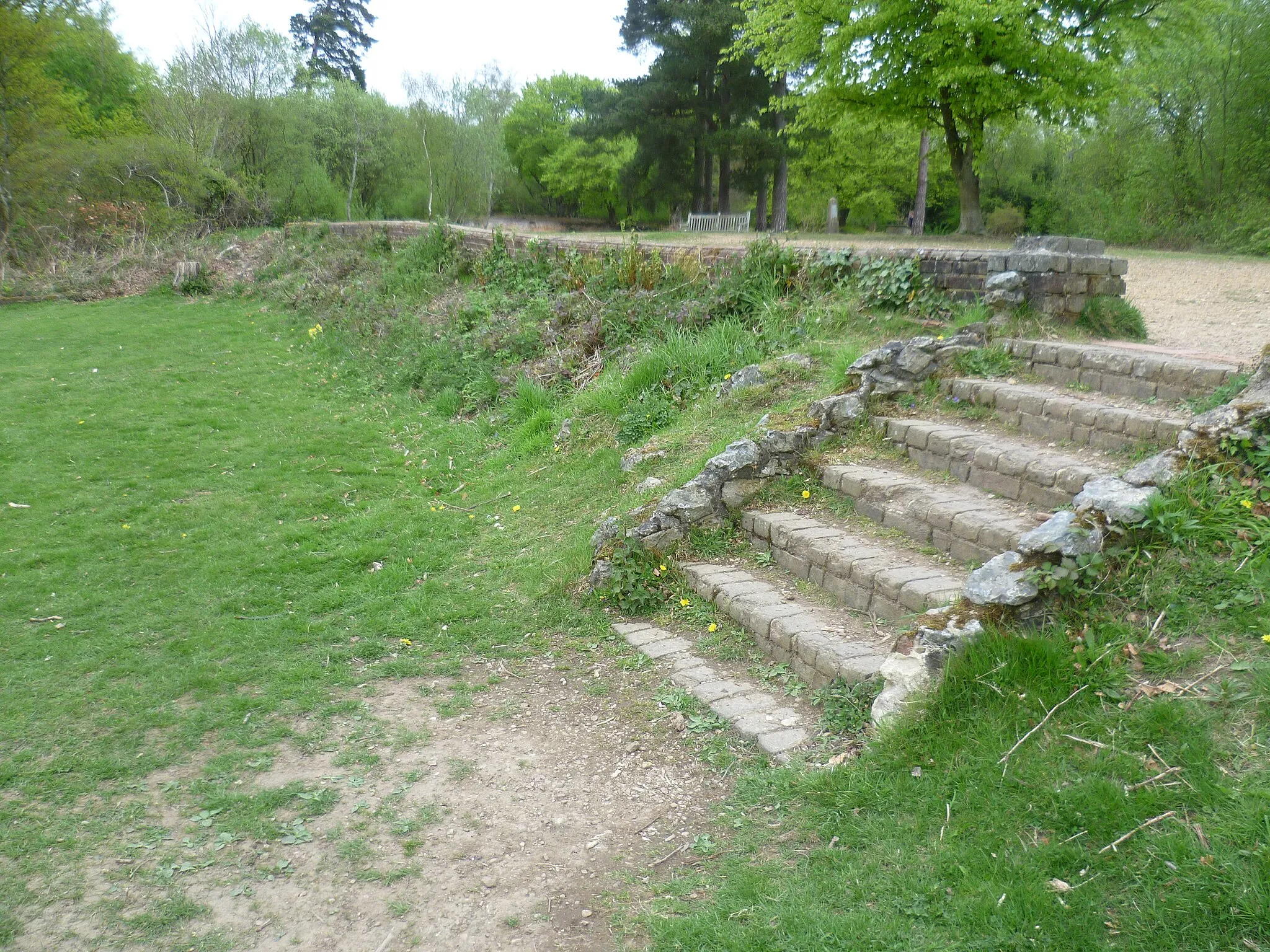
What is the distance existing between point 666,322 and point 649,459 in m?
2.45

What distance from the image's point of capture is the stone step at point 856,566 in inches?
148

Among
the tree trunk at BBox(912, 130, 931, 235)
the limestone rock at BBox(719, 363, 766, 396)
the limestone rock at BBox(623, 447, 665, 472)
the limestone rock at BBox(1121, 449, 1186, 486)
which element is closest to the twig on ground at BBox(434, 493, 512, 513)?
the limestone rock at BBox(623, 447, 665, 472)

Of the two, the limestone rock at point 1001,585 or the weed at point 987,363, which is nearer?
the limestone rock at point 1001,585

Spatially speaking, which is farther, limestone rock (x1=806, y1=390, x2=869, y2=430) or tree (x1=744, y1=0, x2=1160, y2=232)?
tree (x1=744, y1=0, x2=1160, y2=232)

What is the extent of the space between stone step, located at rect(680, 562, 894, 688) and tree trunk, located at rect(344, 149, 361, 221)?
2361 cm

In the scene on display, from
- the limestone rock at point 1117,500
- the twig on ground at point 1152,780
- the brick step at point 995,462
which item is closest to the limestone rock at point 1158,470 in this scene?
the limestone rock at point 1117,500

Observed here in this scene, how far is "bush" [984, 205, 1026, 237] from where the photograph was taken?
27.7 meters

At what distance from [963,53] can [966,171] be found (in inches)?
120

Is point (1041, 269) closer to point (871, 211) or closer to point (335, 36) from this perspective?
point (871, 211)

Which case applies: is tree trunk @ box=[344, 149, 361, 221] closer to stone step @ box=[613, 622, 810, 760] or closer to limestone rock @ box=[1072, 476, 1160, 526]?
stone step @ box=[613, 622, 810, 760]

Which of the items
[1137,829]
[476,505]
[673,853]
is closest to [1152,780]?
[1137,829]

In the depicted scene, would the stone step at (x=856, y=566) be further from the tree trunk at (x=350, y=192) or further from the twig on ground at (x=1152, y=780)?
the tree trunk at (x=350, y=192)

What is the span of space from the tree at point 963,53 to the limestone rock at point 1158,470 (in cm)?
1071

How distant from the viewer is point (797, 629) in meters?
3.89
